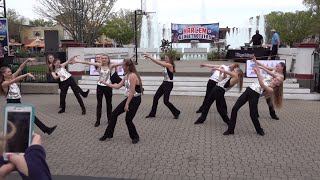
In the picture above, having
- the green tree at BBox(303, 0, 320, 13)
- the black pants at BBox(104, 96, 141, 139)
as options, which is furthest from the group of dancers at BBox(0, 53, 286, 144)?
the green tree at BBox(303, 0, 320, 13)

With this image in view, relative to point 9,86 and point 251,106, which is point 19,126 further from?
point 251,106

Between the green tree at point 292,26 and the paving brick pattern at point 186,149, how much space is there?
66.8 metres

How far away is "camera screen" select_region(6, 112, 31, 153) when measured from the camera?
10.6 feet

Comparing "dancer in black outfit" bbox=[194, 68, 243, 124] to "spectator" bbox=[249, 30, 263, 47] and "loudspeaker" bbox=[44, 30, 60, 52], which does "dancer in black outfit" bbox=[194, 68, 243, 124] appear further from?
"loudspeaker" bbox=[44, 30, 60, 52]

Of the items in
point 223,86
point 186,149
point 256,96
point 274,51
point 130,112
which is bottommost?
point 186,149

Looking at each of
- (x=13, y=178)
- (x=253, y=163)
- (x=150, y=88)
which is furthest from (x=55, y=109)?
(x=253, y=163)

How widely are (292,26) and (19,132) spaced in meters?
80.6

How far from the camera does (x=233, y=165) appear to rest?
6.28 m

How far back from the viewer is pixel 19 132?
3391mm

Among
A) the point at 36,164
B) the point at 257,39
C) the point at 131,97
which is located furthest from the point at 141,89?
the point at 257,39

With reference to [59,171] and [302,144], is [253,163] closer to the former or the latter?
[302,144]

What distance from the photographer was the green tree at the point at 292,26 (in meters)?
73.9

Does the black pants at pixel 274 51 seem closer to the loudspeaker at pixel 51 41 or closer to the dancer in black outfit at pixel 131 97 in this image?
the dancer in black outfit at pixel 131 97

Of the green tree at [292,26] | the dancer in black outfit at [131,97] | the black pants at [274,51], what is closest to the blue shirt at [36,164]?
the dancer in black outfit at [131,97]
